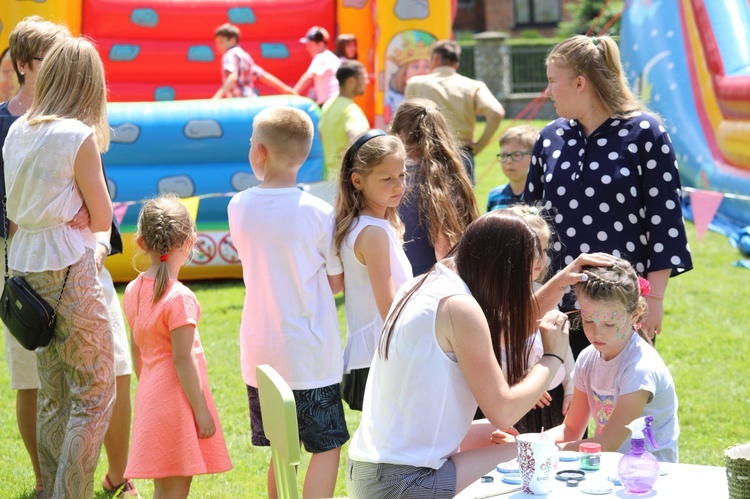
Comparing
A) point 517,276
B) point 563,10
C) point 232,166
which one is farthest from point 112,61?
point 563,10

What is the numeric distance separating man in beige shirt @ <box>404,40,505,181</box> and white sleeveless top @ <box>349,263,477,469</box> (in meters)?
4.80

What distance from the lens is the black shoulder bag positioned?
3166mm

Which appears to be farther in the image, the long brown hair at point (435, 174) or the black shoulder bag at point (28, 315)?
the long brown hair at point (435, 174)

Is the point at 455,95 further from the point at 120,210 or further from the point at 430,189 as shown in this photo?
the point at 430,189

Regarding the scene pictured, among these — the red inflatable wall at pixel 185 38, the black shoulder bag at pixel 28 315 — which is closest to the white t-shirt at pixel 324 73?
the red inflatable wall at pixel 185 38

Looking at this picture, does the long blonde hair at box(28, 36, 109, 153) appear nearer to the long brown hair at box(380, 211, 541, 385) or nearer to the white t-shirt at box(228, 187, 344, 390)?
the white t-shirt at box(228, 187, 344, 390)

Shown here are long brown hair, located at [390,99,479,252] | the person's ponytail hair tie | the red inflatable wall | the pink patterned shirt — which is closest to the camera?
the person's ponytail hair tie

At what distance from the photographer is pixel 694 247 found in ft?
29.6

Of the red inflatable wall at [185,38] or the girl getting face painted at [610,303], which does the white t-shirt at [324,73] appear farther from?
the girl getting face painted at [610,303]

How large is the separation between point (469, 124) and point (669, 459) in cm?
486

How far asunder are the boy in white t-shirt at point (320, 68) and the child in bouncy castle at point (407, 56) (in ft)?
2.10

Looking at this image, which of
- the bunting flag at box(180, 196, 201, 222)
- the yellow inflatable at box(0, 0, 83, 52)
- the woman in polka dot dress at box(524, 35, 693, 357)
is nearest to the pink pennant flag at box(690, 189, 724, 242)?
the bunting flag at box(180, 196, 201, 222)

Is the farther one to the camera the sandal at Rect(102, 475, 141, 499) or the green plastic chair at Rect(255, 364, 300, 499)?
the sandal at Rect(102, 475, 141, 499)

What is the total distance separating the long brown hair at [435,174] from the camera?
3.75 metres
